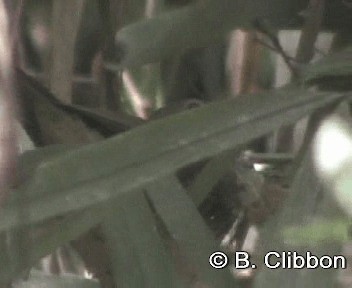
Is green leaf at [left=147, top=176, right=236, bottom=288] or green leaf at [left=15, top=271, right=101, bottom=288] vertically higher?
green leaf at [left=147, top=176, right=236, bottom=288]

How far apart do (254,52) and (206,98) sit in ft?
0.18

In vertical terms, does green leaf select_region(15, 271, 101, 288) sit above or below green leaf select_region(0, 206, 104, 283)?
below

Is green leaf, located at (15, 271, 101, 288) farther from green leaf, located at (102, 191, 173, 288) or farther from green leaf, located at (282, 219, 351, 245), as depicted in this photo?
green leaf, located at (282, 219, 351, 245)

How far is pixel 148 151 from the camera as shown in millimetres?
335

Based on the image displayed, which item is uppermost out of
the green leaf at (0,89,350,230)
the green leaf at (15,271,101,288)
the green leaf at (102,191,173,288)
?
the green leaf at (0,89,350,230)

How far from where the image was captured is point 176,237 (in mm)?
389

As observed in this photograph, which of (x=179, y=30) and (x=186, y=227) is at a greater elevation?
(x=179, y=30)

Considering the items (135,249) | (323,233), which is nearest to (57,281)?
(135,249)

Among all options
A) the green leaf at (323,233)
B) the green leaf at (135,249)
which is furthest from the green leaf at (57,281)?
the green leaf at (323,233)

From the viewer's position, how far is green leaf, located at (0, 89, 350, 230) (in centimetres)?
32

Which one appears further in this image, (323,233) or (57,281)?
(57,281)

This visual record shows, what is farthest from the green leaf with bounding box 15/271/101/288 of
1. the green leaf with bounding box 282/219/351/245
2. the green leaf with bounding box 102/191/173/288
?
the green leaf with bounding box 282/219/351/245

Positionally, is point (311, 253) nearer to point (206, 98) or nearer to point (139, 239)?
point (139, 239)

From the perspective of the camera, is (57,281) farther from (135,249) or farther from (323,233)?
(323,233)
